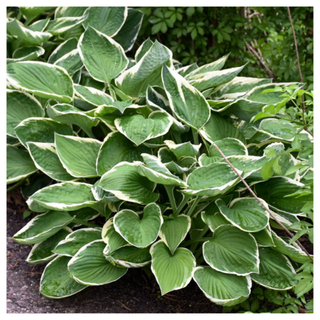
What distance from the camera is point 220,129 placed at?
242 centimetres

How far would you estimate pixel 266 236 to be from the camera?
84.2 inches

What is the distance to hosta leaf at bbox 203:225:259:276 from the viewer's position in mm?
2070

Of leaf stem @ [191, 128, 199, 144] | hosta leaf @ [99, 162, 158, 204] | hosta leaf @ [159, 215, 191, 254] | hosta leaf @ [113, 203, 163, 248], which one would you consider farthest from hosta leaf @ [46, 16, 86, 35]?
hosta leaf @ [159, 215, 191, 254]

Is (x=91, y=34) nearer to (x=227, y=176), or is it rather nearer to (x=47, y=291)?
(x=227, y=176)

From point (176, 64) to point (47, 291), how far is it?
1.75 m

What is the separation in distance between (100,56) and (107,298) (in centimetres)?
136

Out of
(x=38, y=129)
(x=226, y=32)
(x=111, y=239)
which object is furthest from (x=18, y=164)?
(x=226, y=32)

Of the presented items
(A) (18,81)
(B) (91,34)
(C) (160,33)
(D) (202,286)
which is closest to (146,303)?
(D) (202,286)

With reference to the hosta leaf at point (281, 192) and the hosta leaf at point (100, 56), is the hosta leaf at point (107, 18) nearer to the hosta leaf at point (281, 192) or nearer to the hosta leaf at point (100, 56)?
the hosta leaf at point (100, 56)

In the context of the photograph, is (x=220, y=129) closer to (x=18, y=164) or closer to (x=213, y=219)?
(x=213, y=219)

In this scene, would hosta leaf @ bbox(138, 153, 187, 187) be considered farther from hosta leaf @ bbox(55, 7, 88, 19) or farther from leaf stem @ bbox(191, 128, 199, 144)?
hosta leaf @ bbox(55, 7, 88, 19)

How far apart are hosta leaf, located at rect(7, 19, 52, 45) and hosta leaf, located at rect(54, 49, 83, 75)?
19 centimetres

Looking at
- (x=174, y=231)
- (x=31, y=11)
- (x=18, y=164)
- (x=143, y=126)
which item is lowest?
(x=174, y=231)

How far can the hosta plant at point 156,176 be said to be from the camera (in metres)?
2.07
